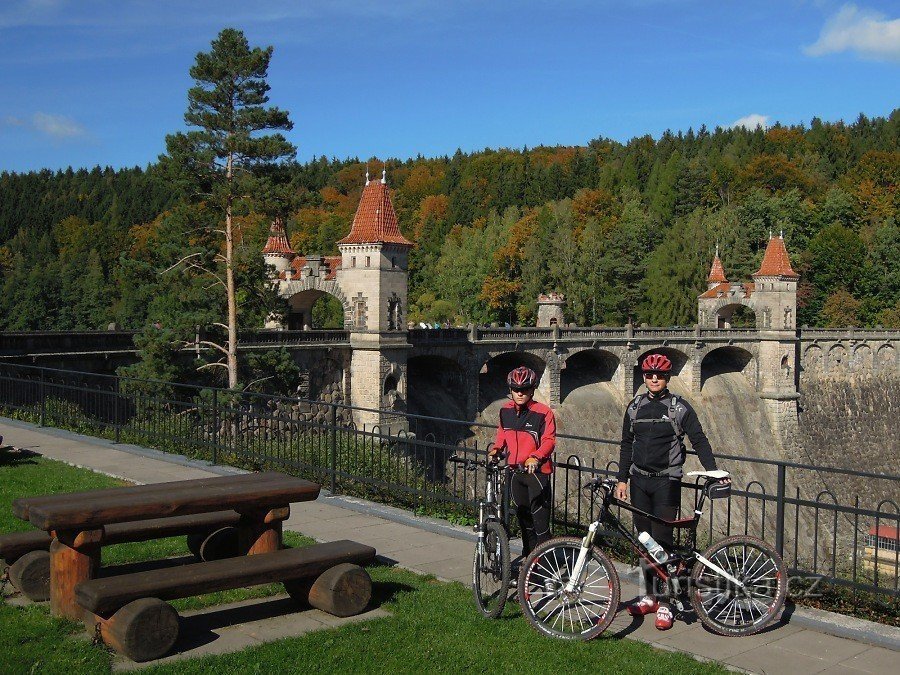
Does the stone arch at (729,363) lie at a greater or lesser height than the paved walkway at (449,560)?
lesser

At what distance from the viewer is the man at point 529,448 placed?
20.8 feet

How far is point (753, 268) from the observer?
66.7 metres

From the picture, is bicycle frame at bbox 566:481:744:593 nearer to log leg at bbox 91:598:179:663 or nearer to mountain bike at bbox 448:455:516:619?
mountain bike at bbox 448:455:516:619

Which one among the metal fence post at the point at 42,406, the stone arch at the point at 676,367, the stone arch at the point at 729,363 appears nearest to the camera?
the metal fence post at the point at 42,406

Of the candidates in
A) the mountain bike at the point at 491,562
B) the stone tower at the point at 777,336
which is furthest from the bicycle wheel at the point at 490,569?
the stone tower at the point at 777,336

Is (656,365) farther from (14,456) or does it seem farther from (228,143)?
(228,143)

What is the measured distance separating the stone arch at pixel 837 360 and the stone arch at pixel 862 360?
67 centimetres

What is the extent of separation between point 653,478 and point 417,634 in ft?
6.06

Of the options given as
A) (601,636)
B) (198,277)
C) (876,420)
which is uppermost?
(198,277)

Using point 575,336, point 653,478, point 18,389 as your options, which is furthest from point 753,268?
point 653,478

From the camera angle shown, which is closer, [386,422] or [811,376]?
[386,422]

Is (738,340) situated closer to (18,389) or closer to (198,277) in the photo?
(198,277)

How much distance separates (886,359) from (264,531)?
6145cm

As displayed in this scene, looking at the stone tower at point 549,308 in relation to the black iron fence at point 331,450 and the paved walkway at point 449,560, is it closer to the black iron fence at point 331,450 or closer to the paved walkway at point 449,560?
the black iron fence at point 331,450
